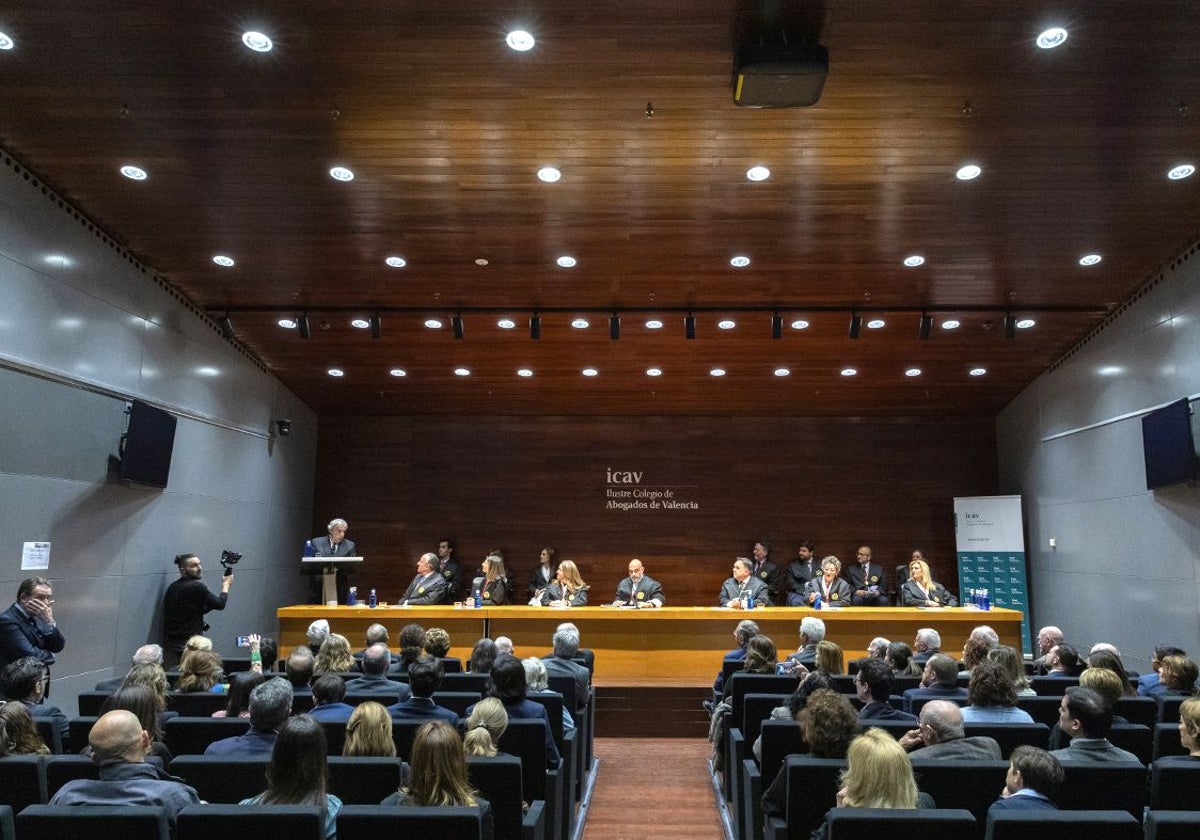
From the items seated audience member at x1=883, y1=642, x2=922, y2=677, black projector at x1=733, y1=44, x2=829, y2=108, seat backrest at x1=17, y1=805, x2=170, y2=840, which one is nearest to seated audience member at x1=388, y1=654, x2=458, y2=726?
seat backrest at x1=17, y1=805, x2=170, y2=840

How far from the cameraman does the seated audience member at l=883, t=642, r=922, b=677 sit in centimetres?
→ 596

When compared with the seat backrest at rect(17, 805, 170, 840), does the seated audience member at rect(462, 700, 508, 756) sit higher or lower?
higher

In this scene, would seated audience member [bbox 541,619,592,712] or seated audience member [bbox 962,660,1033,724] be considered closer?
seated audience member [bbox 962,660,1033,724]

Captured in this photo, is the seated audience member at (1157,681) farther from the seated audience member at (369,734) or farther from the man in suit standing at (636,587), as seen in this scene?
the man in suit standing at (636,587)

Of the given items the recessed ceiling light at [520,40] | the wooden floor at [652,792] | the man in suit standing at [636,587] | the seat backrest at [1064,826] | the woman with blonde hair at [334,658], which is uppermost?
the recessed ceiling light at [520,40]

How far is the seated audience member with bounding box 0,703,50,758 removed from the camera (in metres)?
3.23

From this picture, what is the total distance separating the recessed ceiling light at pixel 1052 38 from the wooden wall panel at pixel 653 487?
7.77 m

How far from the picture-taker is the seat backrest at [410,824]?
2.29m

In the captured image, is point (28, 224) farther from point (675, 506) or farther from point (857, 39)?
point (675, 506)

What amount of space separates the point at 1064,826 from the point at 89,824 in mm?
2557

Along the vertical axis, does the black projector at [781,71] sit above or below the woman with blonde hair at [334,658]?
above

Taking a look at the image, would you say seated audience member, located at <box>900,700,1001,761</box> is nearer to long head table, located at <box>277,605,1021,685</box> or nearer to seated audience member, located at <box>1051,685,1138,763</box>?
seated audience member, located at <box>1051,685,1138,763</box>

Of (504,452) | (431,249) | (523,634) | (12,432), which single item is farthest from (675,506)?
(12,432)

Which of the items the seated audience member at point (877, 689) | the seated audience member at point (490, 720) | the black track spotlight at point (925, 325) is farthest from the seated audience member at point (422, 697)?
the black track spotlight at point (925, 325)
